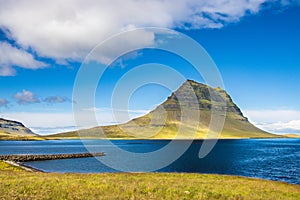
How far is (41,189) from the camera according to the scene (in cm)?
2975

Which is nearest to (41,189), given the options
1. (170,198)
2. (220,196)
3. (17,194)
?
(17,194)

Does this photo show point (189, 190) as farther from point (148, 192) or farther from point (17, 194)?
point (17, 194)

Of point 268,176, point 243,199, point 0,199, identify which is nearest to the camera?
point 0,199

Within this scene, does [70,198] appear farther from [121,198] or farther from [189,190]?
[189,190]

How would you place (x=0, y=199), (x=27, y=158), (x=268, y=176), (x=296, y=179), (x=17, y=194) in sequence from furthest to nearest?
(x=27, y=158) < (x=268, y=176) < (x=296, y=179) < (x=17, y=194) < (x=0, y=199)

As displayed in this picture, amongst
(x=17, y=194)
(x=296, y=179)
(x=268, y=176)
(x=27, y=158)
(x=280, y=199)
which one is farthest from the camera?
(x=27, y=158)

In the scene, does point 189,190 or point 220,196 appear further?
point 189,190

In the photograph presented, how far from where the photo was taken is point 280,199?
30.7 metres

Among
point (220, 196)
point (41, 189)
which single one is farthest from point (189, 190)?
point (41, 189)

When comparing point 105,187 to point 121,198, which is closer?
point 121,198

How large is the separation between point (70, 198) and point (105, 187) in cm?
649

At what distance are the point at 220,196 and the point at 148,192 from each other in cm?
685

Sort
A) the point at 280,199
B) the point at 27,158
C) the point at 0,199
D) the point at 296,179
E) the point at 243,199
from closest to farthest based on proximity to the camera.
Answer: the point at 0,199 → the point at 243,199 → the point at 280,199 → the point at 296,179 → the point at 27,158

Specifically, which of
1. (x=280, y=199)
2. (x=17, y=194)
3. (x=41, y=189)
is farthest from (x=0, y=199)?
(x=280, y=199)
